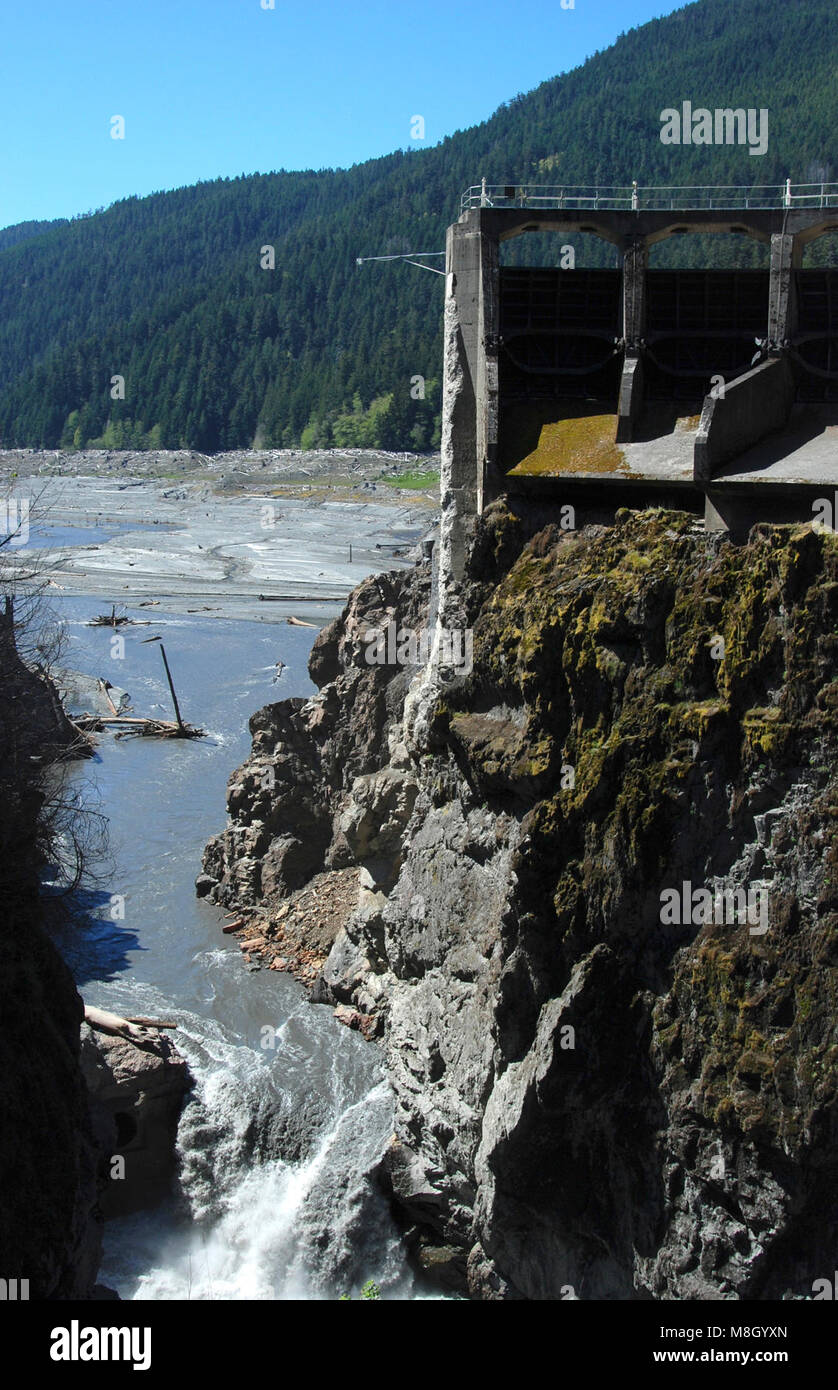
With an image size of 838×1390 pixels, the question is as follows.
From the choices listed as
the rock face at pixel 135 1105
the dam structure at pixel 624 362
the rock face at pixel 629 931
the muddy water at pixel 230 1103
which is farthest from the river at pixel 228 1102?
the dam structure at pixel 624 362

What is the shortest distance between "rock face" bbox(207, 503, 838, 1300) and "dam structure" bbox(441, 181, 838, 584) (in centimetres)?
195

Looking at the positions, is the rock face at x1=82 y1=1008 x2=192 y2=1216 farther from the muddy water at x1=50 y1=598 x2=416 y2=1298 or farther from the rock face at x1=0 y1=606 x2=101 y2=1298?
the rock face at x1=0 y1=606 x2=101 y2=1298

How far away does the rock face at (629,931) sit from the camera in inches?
647

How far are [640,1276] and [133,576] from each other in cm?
7382

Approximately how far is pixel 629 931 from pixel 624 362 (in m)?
12.5

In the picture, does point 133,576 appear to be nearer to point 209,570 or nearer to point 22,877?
point 209,570

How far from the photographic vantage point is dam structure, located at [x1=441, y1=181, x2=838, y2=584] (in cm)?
2300

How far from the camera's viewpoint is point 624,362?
25453mm

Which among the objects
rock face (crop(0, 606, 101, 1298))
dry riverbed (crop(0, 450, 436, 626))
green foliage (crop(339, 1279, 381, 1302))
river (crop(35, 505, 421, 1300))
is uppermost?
dry riverbed (crop(0, 450, 436, 626))

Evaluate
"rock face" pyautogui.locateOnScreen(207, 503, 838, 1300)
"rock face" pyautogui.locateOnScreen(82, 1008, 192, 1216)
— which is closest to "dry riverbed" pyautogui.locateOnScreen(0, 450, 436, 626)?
"rock face" pyautogui.locateOnScreen(82, 1008, 192, 1216)

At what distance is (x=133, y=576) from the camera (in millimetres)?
85875

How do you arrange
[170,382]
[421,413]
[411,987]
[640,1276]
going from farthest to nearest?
[170,382] < [421,413] < [411,987] < [640,1276]

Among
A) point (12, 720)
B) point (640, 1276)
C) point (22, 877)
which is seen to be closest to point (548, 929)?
point (640, 1276)

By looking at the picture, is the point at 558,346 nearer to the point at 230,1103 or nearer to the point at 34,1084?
the point at 230,1103
